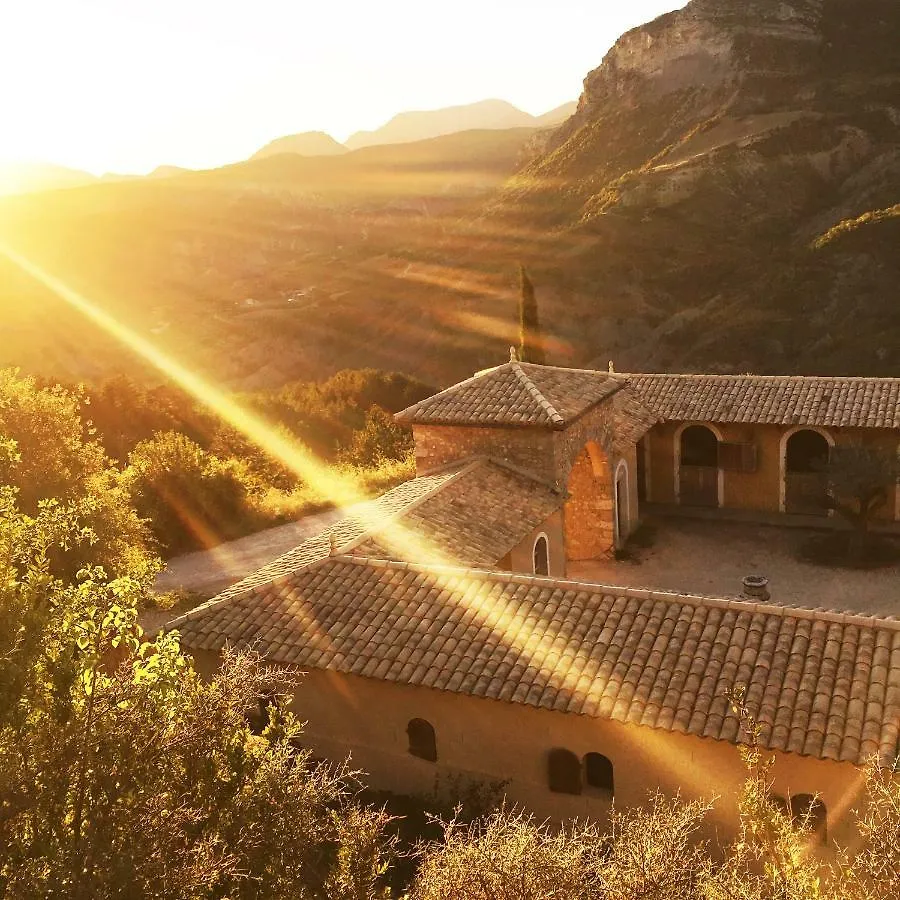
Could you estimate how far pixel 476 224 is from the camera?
79000 millimetres

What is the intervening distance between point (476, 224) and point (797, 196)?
30329 millimetres

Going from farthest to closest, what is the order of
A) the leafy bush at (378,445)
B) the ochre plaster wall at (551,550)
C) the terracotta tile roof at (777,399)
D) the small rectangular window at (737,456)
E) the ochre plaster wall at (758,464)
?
the leafy bush at (378,445), the small rectangular window at (737,456), the ochre plaster wall at (758,464), the terracotta tile roof at (777,399), the ochre plaster wall at (551,550)

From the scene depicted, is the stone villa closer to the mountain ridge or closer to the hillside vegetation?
the hillside vegetation

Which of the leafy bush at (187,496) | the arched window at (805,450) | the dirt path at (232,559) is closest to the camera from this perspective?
the dirt path at (232,559)

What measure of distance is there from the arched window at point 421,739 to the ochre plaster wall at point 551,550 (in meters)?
4.41

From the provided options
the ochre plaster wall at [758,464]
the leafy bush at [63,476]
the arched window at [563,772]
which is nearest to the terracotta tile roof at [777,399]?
the ochre plaster wall at [758,464]

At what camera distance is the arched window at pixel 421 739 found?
10.4 meters

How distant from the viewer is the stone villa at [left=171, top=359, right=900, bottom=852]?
8500 mm

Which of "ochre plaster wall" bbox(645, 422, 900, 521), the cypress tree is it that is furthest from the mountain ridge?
"ochre plaster wall" bbox(645, 422, 900, 521)

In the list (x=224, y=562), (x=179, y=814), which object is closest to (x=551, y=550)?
(x=224, y=562)

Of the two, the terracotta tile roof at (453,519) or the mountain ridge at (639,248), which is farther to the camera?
the mountain ridge at (639,248)

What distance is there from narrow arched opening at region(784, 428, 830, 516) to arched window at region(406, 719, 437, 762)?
1469 centimetres

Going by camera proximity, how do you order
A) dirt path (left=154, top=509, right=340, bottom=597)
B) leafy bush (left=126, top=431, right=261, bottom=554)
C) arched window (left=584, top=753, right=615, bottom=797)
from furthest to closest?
leafy bush (left=126, top=431, right=261, bottom=554)
dirt path (left=154, top=509, right=340, bottom=597)
arched window (left=584, top=753, right=615, bottom=797)

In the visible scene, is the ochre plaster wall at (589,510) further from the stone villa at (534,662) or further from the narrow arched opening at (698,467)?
the narrow arched opening at (698,467)
